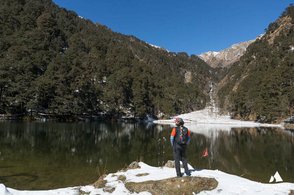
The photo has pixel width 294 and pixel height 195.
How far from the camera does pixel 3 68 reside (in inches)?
3895

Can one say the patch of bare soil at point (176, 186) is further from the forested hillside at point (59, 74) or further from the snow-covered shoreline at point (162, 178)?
the forested hillside at point (59, 74)

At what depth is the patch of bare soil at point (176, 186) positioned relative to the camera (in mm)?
12570

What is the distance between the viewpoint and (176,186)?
12.8 meters

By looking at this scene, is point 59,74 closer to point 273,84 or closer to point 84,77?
point 84,77

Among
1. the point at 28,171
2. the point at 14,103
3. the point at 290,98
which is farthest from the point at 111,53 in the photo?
the point at 28,171

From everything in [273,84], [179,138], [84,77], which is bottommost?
[179,138]

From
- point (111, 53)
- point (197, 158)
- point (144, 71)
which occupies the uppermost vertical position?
A: point (111, 53)

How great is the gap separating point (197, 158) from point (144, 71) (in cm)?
15010

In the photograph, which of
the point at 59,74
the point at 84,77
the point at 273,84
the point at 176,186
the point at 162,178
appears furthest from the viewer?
the point at 84,77

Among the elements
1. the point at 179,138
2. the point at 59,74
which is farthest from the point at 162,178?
the point at 59,74

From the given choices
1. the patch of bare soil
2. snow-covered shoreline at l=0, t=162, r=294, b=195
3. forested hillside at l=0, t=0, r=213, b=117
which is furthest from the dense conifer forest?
the patch of bare soil

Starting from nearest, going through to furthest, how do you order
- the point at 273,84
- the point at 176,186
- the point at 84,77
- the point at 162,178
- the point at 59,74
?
the point at 176,186, the point at 162,178, the point at 273,84, the point at 59,74, the point at 84,77

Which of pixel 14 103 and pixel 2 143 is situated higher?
pixel 14 103

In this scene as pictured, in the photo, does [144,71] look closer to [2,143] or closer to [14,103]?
[14,103]
